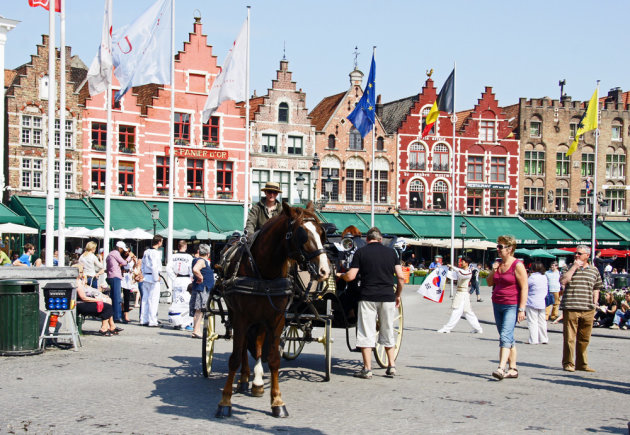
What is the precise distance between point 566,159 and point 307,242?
159 feet

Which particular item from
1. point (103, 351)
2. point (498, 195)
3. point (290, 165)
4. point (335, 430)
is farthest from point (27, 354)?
point (498, 195)

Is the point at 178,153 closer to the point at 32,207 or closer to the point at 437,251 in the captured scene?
the point at 32,207

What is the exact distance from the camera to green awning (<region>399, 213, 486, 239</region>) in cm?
4503

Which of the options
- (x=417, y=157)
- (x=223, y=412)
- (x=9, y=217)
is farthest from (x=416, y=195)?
(x=223, y=412)

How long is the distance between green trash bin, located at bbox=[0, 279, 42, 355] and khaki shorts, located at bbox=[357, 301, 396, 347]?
476 cm

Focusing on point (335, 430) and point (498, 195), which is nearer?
point (335, 430)

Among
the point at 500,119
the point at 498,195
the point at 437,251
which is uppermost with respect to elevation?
the point at 500,119

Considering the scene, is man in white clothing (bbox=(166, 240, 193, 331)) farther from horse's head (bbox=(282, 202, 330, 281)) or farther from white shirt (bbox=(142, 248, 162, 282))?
horse's head (bbox=(282, 202, 330, 281))

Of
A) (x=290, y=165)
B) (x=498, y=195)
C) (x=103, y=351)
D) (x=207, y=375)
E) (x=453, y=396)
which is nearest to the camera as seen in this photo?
(x=453, y=396)

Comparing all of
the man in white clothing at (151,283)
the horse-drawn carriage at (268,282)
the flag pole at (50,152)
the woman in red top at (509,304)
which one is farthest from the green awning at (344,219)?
the horse-drawn carriage at (268,282)

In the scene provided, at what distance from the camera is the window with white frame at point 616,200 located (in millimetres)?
51625

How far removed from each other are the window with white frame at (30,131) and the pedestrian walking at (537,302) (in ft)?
98.1

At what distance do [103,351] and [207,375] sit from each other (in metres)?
3.10

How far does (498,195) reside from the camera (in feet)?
162
